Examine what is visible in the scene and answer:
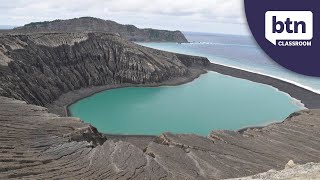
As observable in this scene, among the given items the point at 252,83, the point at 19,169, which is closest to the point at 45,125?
the point at 19,169

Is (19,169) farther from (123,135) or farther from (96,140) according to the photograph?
(123,135)

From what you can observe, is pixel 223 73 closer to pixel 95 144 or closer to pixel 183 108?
pixel 183 108

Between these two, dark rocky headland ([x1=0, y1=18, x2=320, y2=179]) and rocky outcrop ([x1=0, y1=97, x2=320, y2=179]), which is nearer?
rocky outcrop ([x1=0, y1=97, x2=320, y2=179])

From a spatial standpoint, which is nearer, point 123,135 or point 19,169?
point 19,169

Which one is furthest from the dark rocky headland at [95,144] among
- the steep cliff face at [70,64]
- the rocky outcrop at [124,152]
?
the steep cliff face at [70,64]

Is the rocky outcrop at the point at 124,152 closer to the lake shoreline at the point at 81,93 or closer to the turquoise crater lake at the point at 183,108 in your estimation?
the turquoise crater lake at the point at 183,108

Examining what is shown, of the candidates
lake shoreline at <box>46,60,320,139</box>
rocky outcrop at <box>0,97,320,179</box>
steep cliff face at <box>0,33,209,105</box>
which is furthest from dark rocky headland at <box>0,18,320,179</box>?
lake shoreline at <box>46,60,320,139</box>

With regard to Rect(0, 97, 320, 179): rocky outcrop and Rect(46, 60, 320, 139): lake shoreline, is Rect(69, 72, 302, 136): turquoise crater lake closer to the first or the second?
Rect(46, 60, 320, 139): lake shoreline
